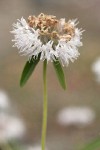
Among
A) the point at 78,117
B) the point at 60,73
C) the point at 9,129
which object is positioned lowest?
the point at 60,73

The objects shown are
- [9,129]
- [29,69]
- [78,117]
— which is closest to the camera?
[29,69]

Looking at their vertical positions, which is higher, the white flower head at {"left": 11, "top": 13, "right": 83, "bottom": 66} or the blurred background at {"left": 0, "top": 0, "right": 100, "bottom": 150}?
the blurred background at {"left": 0, "top": 0, "right": 100, "bottom": 150}

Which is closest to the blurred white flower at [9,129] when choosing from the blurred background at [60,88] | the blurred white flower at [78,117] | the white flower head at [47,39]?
the blurred background at [60,88]

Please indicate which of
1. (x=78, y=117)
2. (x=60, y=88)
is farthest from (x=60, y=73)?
(x=60, y=88)

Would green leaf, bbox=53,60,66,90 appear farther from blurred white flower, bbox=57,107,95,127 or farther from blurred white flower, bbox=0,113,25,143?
blurred white flower, bbox=57,107,95,127

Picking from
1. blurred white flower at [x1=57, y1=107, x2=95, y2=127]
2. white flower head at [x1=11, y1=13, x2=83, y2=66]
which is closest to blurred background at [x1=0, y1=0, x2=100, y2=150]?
blurred white flower at [x1=57, y1=107, x2=95, y2=127]

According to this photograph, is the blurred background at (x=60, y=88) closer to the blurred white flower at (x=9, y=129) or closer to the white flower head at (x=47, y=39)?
the blurred white flower at (x=9, y=129)

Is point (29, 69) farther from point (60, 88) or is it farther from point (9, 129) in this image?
point (60, 88)
